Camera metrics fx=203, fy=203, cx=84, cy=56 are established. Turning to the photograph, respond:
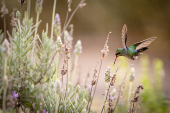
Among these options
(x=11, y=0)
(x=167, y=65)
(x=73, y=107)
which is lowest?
(x=73, y=107)

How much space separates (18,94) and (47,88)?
0.08m

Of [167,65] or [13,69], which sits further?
[167,65]

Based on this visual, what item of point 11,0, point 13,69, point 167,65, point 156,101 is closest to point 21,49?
point 13,69

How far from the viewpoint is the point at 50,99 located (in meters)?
0.58

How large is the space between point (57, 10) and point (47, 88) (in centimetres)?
194

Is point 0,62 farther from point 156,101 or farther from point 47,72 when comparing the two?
point 156,101

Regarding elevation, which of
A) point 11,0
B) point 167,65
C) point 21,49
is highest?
point 11,0

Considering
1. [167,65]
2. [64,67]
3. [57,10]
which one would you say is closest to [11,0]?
[57,10]

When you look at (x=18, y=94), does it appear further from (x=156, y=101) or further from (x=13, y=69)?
(x=156, y=101)

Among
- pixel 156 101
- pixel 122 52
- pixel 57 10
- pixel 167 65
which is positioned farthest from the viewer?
pixel 167 65

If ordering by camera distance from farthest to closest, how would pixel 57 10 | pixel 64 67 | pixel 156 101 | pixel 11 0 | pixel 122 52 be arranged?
pixel 57 10
pixel 11 0
pixel 156 101
pixel 122 52
pixel 64 67

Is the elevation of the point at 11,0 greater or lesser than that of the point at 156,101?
greater

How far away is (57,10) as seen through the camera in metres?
2.41

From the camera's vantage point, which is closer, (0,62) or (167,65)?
(0,62)
